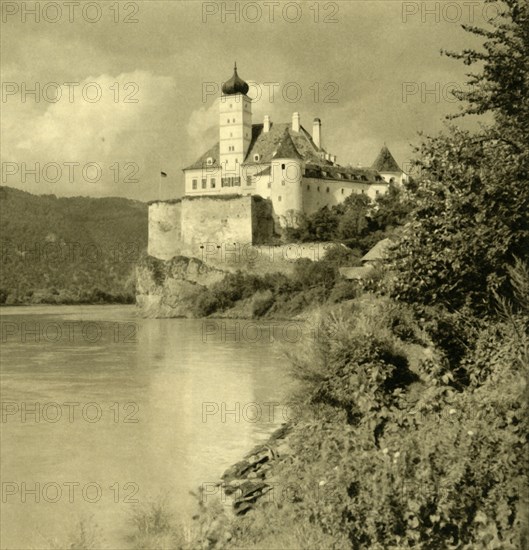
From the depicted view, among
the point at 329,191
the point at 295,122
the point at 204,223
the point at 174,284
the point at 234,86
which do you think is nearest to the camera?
the point at 174,284

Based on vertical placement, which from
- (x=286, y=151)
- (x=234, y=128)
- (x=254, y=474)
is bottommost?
(x=254, y=474)

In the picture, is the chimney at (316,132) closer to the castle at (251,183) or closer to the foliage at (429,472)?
the castle at (251,183)

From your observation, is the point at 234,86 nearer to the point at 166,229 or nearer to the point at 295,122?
Result: the point at 295,122

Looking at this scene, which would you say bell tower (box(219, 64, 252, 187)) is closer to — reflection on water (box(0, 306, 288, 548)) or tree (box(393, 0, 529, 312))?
reflection on water (box(0, 306, 288, 548))

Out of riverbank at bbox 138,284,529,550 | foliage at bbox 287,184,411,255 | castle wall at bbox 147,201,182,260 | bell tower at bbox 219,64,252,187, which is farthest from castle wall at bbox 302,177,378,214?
riverbank at bbox 138,284,529,550

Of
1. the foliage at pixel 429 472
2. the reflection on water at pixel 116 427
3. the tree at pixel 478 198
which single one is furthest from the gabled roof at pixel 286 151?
the foliage at pixel 429 472

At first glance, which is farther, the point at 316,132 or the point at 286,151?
the point at 316,132

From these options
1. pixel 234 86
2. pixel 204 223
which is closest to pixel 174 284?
pixel 204 223
